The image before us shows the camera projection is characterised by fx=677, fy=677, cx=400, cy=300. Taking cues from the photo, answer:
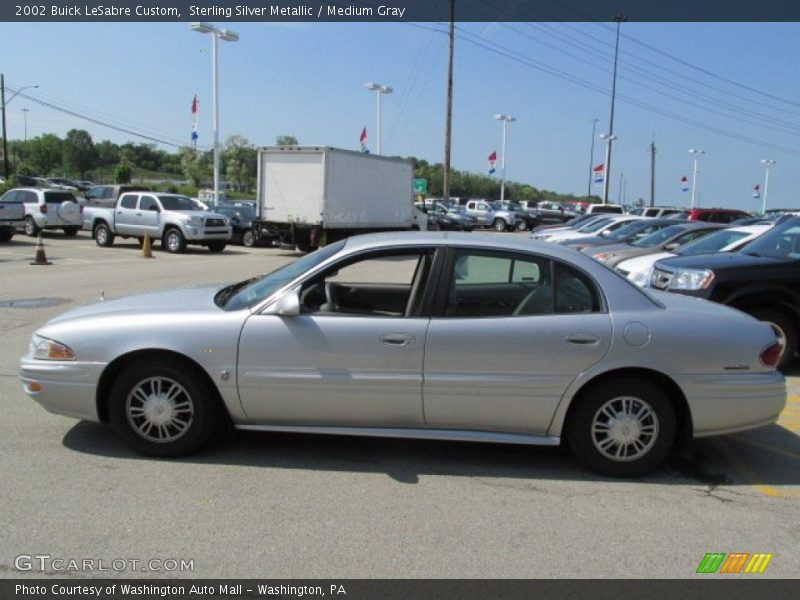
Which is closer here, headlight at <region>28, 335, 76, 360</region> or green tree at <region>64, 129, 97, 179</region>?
headlight at <region>28, 335, 76, 360</region>

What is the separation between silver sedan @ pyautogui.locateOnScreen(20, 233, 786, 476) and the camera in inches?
166

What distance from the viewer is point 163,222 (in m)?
22.2

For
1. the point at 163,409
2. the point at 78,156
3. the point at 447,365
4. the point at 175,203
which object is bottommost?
the point at 163,409

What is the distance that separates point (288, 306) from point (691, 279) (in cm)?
505

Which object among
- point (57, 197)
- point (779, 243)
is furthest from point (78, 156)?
point (779, 243)

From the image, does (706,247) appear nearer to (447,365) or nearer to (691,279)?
(691,279)

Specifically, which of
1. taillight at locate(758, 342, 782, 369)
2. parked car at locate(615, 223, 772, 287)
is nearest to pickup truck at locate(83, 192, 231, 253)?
parked car at locate(615, 223, 772, 287)

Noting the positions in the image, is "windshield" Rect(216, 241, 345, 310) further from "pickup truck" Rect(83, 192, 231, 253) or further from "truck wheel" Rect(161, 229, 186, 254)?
"truck wheel" Rect(161, 229, 186, 254)

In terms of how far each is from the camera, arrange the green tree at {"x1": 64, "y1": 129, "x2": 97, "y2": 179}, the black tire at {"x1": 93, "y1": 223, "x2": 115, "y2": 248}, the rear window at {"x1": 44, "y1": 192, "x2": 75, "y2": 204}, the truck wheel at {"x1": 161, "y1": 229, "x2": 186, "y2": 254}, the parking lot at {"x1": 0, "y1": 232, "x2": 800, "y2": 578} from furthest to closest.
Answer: the green tree at {"x1": 64, "y1": 129, "x2": 97, "y2": 179}, the rear window at {"x1": 44, "y1": 192, "x2": 75, "y2": 204}, the black tire at {"x1": 93, "y1": 223, "x2": 115, "y2": 248}, the truck wheel at {"x1": 161, "y1": 229, "x2": 186, "y2": 254}, the parking lot at {"x1": 0, "y1": 232, "x2": 800, "y2": 578}

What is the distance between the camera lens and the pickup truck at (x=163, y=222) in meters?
21.9

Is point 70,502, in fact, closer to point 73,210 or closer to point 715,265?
point 715,265

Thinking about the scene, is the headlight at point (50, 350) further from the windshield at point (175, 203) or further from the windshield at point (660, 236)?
the windshield at point (175, 203)

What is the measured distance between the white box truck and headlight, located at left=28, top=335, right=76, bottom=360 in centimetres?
1696

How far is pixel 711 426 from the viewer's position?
4.32 m
